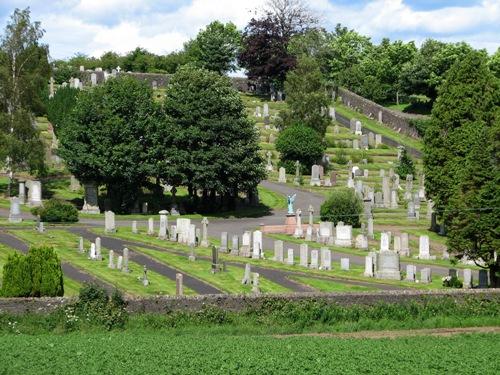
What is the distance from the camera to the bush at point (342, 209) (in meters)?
55.5

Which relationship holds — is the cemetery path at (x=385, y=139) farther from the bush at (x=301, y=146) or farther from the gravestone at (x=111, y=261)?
the gravestone at (x=111, y=261)

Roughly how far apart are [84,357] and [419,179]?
2129 inches

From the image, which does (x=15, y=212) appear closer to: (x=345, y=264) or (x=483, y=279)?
(x=345, y=264)

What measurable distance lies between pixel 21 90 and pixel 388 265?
108 ft

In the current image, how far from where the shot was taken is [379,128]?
100 m

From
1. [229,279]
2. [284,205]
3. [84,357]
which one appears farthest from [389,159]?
[84,357]

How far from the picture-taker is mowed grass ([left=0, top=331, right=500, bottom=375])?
22859 mm

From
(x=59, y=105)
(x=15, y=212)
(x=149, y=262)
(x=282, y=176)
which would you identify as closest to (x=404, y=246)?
(x=149, y=262)

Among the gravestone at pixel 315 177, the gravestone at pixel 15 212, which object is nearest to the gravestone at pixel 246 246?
the gravestone at pixel 15 212

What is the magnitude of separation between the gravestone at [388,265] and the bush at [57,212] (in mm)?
20336

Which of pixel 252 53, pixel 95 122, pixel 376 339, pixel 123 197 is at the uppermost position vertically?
pixel 252 53

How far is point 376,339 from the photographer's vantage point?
2819cm

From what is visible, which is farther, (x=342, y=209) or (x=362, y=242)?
(x=342, y=209)

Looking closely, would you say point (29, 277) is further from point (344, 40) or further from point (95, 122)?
point (344, 40)
